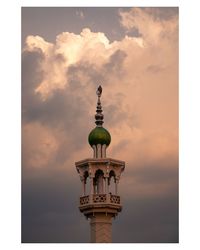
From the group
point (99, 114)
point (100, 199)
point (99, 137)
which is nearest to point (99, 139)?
point (99, 137)

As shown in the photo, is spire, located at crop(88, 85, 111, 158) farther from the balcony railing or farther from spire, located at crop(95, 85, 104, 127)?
the balcony railing

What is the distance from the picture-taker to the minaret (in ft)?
173

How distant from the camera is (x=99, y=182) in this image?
177ft

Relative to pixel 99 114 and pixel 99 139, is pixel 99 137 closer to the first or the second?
pixel 99 139

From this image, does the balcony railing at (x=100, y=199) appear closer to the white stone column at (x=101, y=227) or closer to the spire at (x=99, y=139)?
the white stone column at (x=101, y=227)

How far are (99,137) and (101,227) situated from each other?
5.08 meters

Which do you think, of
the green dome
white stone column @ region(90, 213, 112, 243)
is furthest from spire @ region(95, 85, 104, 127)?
white stone column @ region(90, 213, 112, 243)

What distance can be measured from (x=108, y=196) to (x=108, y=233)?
2032 millimetres

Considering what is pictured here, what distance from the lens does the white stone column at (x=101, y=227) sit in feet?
173

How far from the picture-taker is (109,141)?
54.6m

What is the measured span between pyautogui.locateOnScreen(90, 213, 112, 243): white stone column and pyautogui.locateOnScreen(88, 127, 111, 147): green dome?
414 centimetres
